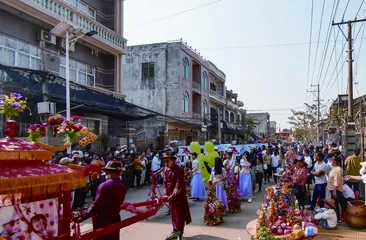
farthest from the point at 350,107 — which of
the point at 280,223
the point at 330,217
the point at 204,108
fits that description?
the point at 204,108

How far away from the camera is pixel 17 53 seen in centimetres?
1380

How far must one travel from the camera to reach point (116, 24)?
20297 mm

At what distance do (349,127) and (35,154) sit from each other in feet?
45.1

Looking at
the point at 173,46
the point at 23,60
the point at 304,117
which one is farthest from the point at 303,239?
the point at 304,117

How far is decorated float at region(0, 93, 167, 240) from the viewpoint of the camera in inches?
128

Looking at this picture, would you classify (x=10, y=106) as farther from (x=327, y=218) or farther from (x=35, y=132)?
(x=327, y=218)

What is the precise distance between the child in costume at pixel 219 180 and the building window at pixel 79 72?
1058 centimetres

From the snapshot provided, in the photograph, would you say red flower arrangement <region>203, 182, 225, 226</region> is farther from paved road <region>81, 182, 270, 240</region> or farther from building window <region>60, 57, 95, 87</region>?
building window <region>60, 57, 95, 87</region>

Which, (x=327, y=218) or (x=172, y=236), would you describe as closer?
(x=172, y=236)

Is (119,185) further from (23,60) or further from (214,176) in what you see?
(23,60)

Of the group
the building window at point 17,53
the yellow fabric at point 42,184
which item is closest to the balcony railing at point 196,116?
the building window at point 17,53

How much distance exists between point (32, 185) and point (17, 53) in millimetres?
12275

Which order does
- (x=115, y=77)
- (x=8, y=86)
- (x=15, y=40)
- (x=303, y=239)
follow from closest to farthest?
(x=303, y=239) < (x=8, y=86) < (x=15, y=40) < (x=115, y=77)

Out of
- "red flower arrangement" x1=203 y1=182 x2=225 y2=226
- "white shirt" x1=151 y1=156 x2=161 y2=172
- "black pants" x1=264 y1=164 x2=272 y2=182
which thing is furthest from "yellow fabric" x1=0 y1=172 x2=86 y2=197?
"black pants" x1=264 y1=164 x2=272 y2=182
